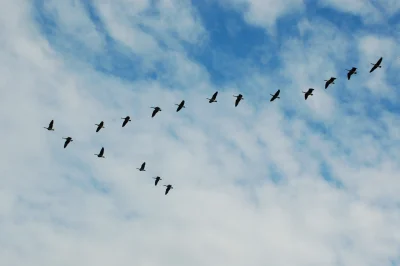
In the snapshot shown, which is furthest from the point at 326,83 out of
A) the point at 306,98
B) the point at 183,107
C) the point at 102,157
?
the point at 102,157

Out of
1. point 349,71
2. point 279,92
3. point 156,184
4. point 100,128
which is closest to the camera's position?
point 349,71

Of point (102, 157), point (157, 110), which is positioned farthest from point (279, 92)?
point (102, 157)

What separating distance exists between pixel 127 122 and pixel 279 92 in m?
29.1

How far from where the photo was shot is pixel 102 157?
100m

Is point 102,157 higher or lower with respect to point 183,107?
lower

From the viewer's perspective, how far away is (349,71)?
7956 centimetres

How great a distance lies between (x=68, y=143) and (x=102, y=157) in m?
7.13

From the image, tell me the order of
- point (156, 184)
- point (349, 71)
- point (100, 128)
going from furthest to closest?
point (156, 184), point (100, 128), point (349, 71)

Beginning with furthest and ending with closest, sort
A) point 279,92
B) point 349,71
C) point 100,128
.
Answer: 1. point 100,128
2. point 279,92
3. point 349,71

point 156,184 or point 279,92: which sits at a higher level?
point 279,92

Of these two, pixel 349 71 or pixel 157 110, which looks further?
pixel 157 110

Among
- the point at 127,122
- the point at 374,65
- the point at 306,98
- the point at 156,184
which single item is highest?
the point at 374,65

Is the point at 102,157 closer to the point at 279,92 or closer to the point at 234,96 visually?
the point at 234,96

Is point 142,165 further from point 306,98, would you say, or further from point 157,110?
point 306,98
